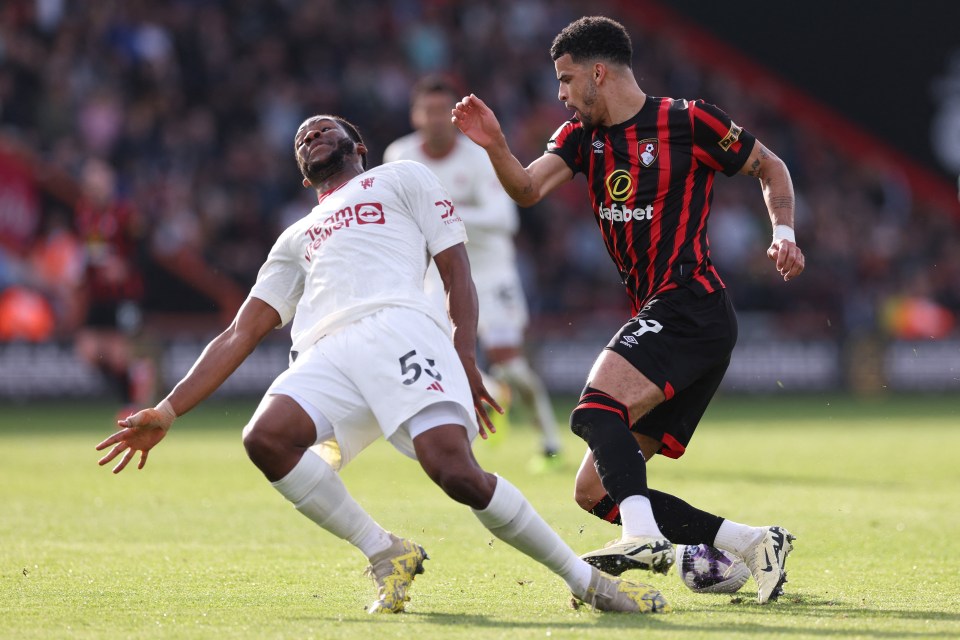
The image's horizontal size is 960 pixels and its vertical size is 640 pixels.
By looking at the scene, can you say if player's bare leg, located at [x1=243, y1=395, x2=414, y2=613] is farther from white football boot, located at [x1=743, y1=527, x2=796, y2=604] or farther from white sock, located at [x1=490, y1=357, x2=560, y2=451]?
white sock, located at [x1=490, y1=357, x2=560, y2=451]

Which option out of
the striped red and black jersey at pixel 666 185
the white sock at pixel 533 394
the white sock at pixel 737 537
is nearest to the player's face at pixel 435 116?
the white sock at pixel 533 394

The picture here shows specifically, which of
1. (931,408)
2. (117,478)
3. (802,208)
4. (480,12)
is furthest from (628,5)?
(117,478)

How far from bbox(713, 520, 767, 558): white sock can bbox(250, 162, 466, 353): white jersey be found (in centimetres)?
146

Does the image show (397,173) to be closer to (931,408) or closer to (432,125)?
(432,125)

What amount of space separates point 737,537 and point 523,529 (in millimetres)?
1133

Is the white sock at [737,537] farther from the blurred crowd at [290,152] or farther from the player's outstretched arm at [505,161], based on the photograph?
the blurred crowd at [290,152]

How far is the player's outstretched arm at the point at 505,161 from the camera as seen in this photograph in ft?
18.6

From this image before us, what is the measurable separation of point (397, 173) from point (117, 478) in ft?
19.0

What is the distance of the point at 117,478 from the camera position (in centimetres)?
1059

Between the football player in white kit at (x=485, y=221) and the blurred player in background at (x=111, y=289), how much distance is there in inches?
176

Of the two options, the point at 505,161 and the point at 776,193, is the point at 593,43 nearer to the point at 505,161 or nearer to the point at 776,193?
the point at 505,161

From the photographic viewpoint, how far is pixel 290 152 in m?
20.3

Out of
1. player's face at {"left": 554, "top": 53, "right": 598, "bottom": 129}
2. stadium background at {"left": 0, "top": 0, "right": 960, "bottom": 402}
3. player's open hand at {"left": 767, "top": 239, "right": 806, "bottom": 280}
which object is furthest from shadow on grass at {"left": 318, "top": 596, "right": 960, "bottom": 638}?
stadium background at {"left": 0, "top": 0, "right": 960, "bottom": 402}

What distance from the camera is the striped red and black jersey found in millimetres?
5895
